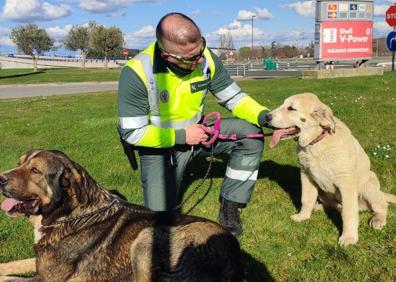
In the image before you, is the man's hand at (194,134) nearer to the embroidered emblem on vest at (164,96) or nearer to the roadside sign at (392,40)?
the embroidered emblem on vest at (164,96)

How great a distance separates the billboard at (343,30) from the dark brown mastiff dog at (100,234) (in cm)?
2400

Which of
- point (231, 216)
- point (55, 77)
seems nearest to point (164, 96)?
point (231, 216)

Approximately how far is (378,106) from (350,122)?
2.22 metres

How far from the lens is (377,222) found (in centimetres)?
502

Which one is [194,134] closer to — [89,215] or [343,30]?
[89,215]

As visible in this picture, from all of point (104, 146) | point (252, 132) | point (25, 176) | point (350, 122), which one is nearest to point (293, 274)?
point (252, 132)

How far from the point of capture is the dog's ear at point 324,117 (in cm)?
479

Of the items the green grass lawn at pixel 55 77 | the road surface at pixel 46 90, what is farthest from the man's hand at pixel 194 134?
the green grass lawn at pixel 55 77

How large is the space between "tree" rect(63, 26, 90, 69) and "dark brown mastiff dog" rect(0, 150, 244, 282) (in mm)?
76801

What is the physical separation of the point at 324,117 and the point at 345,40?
23.0m

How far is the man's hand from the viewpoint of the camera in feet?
16.2

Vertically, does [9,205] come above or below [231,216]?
above

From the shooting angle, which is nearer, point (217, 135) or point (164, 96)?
→ point (164, 96)

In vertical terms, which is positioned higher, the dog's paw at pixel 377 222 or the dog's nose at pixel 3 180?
the dog's nose at pixel 3 180
